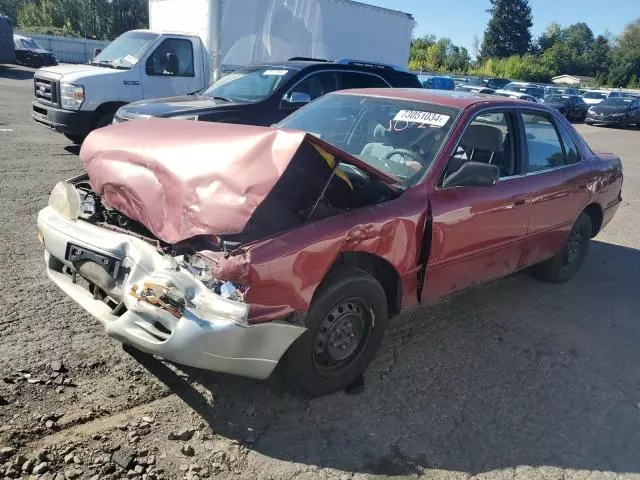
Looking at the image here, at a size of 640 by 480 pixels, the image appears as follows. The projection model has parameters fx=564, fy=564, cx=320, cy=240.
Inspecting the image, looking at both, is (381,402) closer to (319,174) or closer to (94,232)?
(319,174)

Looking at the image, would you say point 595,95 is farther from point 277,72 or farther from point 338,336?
point 338,336

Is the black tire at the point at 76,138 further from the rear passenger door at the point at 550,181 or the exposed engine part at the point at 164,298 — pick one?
the exposed engine part at the point at 164,298

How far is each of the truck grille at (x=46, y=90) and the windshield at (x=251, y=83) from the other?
257 cm

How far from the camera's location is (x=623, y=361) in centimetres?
408

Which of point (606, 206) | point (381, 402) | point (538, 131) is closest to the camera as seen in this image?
point (381, 402)

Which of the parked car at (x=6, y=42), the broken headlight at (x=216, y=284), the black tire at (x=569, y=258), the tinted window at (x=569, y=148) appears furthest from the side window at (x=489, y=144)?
the parked car at (x=6, y=42)

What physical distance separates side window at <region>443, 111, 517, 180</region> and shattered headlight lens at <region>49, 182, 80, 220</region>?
2.34m

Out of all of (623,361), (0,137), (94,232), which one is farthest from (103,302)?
(0,137)

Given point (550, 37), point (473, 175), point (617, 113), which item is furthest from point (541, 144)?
point (550, 37)

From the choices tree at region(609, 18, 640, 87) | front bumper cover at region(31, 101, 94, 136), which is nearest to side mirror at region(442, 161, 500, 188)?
front bumper cover at region(31, 101, 94, 136)

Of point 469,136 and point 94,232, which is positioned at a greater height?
point 469,136

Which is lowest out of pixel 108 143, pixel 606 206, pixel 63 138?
pixel 63 138

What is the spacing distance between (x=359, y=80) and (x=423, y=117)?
17.1ft

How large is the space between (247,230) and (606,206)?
4.38 metres
